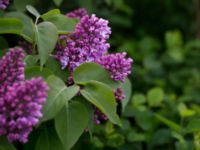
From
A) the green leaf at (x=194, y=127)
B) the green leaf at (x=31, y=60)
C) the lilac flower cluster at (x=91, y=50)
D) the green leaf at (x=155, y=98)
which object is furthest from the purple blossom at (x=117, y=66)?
the green leaf at (x=155, y=98)

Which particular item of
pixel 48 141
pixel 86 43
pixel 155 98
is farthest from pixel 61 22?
pixel 155 98

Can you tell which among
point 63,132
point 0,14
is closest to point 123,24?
point 0,14

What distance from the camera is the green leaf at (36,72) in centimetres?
145

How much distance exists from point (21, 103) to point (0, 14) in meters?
0.46

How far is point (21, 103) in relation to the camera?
1265 mm

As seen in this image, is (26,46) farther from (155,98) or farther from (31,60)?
(155,98)

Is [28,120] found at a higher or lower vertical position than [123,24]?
higher

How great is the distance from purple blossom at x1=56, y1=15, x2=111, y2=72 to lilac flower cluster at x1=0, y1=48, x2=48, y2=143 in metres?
0.23

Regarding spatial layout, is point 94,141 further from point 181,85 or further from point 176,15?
point 176,15

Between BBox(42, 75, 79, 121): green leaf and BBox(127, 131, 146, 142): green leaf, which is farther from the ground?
BBox(42, 75, 79, 121): green leaf

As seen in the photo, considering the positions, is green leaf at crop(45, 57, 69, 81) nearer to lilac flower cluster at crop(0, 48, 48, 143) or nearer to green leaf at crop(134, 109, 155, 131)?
lilac flower cluster at crop(0, 48, 48, 143)

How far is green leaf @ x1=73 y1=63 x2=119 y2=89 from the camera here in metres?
1.48

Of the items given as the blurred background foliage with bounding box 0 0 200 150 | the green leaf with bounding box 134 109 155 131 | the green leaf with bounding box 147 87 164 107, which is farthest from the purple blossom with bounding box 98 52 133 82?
the green leaf with bounding box 147 87 164 107

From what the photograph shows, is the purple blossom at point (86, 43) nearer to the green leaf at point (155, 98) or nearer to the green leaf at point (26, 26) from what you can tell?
the green leaf at point (26, 26)
